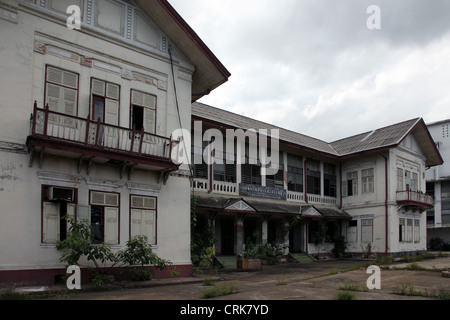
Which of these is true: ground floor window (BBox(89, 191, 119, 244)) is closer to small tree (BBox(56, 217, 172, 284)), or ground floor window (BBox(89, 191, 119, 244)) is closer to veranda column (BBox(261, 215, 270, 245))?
small tree (BBox(56, 217, 172, 284))

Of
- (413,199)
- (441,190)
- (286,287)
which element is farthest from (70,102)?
(441,190)

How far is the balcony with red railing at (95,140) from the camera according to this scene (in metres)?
12.3

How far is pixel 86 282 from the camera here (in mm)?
13047

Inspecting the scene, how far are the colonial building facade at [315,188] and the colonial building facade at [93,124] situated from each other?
3.81 m

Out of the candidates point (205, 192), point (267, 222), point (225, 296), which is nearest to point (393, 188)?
point (267, 222)

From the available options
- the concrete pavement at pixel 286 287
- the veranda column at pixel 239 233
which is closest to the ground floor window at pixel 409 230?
the concrete pavement at pixel 286 287

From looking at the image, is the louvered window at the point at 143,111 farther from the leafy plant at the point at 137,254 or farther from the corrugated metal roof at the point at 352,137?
the corrugated metal roof at the point at 352,137

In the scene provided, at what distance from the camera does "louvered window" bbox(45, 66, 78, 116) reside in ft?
43.3

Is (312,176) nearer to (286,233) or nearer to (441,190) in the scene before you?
(286,233)

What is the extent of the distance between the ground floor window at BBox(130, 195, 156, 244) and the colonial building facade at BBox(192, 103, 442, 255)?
4463 millimetres

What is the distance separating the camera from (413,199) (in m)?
27.3

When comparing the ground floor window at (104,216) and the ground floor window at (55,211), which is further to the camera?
the ground floor window at (104,216)

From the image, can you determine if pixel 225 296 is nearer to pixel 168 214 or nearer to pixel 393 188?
pixel 168 214

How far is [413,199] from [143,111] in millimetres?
19529
